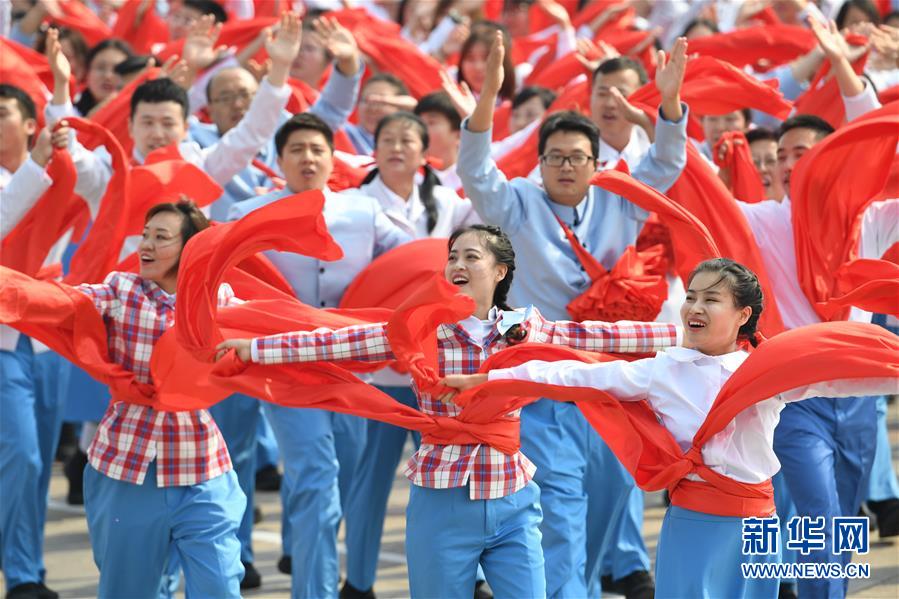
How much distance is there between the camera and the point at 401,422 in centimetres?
476

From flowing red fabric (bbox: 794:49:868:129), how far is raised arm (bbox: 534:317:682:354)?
9.00 ft

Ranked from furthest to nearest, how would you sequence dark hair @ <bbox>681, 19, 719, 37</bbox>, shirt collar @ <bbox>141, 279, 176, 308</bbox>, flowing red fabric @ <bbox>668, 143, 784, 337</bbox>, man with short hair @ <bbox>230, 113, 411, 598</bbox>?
dark hair @ <bbox>681, 19, 719, 37</bbox> < man with short hair @ <bbox>230, 113, 411, 598</bbox> < flowing red fabric @ <bbox>668, 143, 784, 337</bbox> < shirt collar @ <bbox>141, 279, 176, 308</bbox>

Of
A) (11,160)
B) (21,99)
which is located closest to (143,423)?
(11,160)

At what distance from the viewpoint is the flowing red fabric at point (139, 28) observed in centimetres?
1102

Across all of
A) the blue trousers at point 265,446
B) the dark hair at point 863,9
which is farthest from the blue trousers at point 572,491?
the dark hair at point 863,9

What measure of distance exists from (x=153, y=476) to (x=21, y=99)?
105 inches

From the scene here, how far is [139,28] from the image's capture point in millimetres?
11094

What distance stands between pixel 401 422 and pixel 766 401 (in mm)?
1184

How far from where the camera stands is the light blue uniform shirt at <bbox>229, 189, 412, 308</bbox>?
250 inches

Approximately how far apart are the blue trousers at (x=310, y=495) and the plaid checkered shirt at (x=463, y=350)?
115 cm

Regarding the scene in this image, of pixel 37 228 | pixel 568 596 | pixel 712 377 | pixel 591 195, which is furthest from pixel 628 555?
pixel 37 228

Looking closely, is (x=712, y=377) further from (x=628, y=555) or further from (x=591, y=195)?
(x=628, y=555)

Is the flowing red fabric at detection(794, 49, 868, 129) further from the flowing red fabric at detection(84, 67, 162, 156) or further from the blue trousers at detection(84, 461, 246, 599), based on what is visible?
the blue trousers at detection(84, 461, 246, 599)

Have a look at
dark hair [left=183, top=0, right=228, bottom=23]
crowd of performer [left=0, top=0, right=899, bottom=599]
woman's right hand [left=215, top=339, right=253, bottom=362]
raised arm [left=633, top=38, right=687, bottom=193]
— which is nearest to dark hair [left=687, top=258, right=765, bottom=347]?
crowd of performer [left=0, top=0, right=899, bottom=599]
